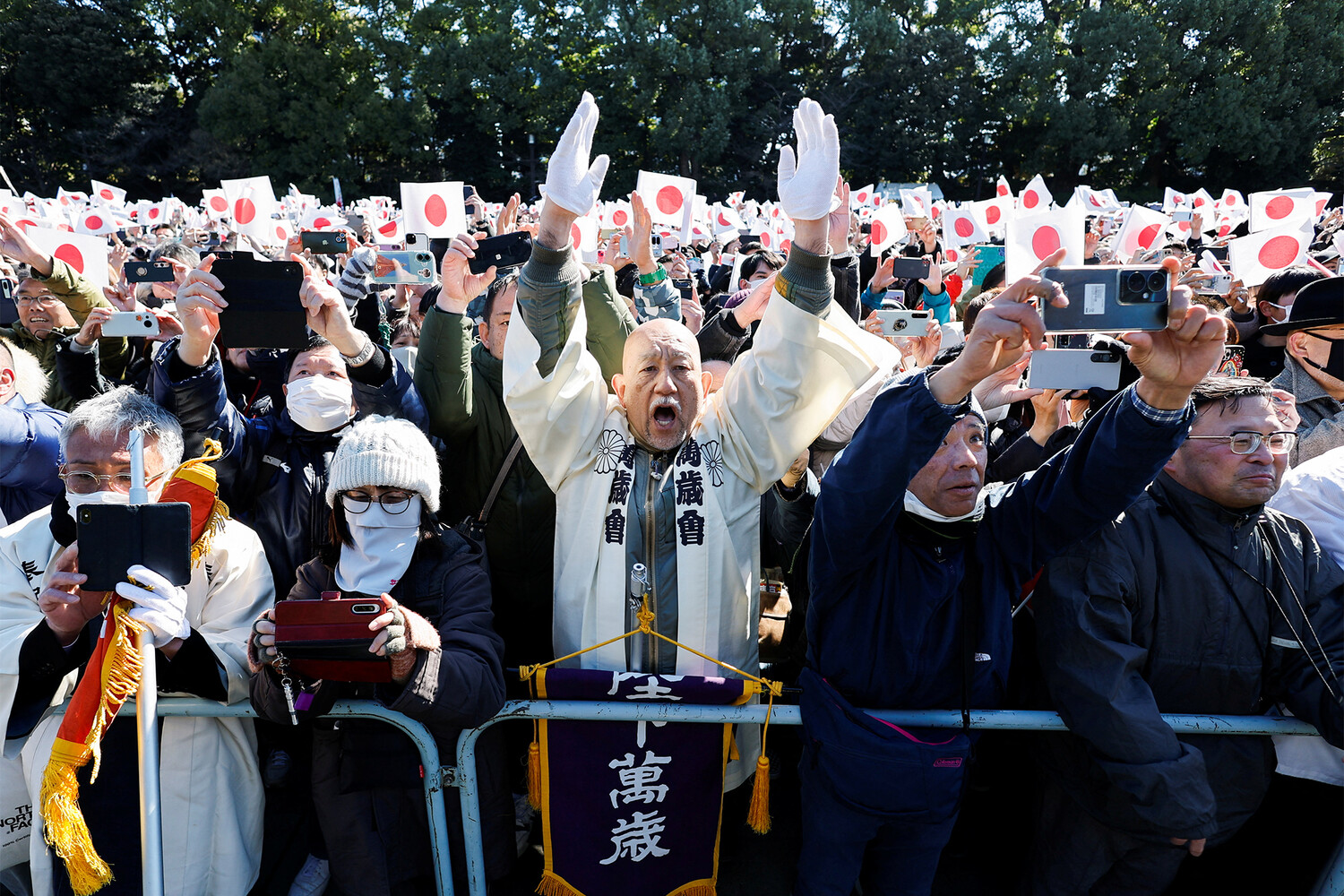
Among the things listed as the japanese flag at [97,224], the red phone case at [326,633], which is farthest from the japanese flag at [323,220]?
the red phone case at [326,633]

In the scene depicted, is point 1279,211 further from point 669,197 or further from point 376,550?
point 376,550

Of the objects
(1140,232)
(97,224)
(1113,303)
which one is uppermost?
(97,224)

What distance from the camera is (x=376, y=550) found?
216cm

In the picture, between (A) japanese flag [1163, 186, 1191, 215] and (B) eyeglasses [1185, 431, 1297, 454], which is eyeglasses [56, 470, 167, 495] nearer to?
(B) eyeglasses [1185, 431, 1297, 454]

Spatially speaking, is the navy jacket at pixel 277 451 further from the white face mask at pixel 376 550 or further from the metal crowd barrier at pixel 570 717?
the metal crowd barrier at pixel 570 717

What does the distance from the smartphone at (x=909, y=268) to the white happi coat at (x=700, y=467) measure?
3172 millimetres

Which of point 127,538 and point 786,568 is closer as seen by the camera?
point 127,538

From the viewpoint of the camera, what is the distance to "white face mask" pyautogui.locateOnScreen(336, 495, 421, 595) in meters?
2.15

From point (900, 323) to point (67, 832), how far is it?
267cm

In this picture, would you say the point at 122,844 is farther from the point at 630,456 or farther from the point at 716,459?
the point at 716,459

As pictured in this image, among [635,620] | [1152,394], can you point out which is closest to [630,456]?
[635,620]

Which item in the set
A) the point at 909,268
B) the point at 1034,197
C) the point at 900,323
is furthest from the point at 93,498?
the point at 1034,197

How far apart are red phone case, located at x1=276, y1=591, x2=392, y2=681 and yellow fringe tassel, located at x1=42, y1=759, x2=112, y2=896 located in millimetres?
452

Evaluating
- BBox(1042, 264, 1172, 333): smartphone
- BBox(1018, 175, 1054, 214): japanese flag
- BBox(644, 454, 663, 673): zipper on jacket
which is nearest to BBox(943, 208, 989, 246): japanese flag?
BBox(1018, 175, 1054, 214): japanese flag
